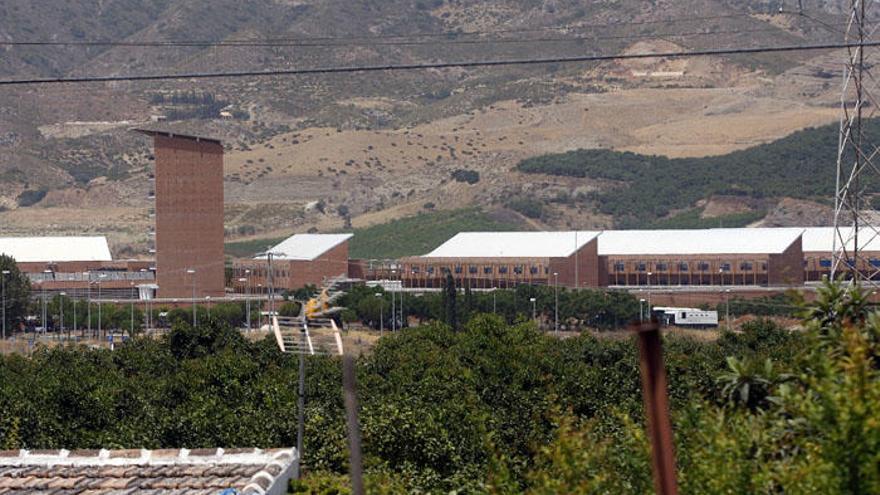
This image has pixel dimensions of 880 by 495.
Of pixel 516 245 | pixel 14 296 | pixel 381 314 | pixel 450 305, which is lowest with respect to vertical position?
pixel 381 314

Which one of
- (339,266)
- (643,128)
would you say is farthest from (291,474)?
(643,128)

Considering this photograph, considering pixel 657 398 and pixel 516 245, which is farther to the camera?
pixel 516 245

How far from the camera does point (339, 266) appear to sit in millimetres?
104188

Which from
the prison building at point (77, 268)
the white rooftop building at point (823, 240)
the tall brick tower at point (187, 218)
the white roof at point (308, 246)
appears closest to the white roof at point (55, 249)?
the prison building at point (77, 268)

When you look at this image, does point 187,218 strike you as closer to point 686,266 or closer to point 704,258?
point 686,266

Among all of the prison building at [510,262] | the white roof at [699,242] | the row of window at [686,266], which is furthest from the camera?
the white roof at [699,242]

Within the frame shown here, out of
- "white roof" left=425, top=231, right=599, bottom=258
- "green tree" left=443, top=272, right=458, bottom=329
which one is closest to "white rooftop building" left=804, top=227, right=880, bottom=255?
"white roof" left=425, top=231, right=599, bottom=258

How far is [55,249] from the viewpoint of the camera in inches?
4200

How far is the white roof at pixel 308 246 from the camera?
339 ft

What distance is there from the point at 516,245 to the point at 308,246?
13.9 meters

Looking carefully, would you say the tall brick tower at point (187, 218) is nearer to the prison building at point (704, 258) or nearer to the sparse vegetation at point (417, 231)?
the prison building at point (704, 258)

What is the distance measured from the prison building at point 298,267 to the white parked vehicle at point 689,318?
23.2 m

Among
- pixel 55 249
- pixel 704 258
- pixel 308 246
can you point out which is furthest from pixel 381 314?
pixel 55 249

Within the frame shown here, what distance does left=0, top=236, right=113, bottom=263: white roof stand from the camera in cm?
10488
